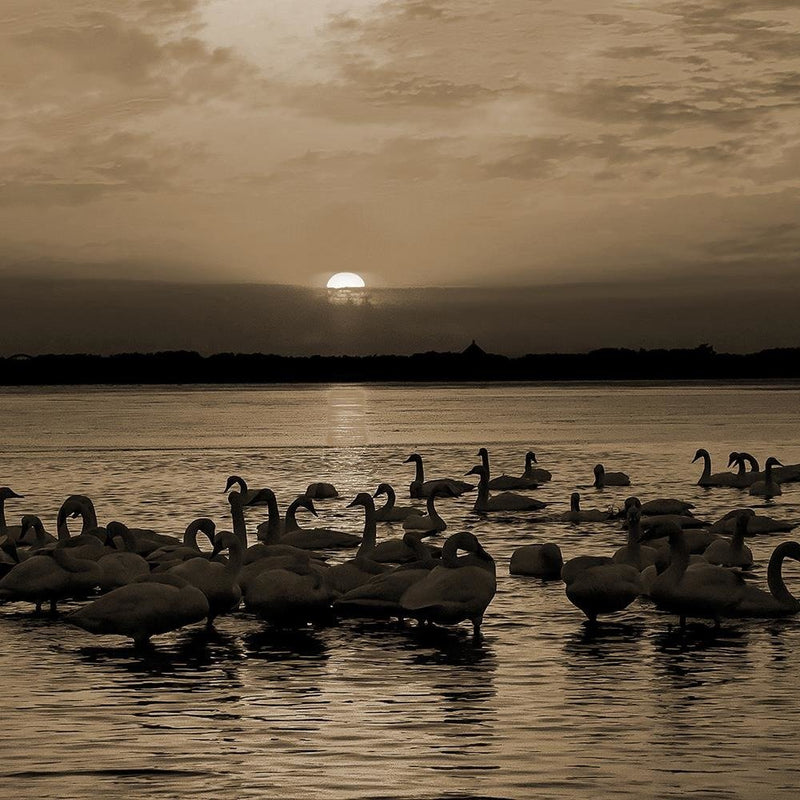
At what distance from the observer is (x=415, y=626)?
656 inches

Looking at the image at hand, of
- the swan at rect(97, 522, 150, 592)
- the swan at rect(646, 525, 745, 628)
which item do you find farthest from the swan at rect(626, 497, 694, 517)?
the swan at rect(97, 522, 150, 592)

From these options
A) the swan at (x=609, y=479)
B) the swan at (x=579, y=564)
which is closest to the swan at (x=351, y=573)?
the swan at (x=579, y=564)

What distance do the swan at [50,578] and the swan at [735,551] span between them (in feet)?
28.8

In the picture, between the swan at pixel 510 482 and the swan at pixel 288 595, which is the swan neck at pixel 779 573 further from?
the swan at pixel 510 482

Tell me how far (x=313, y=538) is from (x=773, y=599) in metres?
9.39

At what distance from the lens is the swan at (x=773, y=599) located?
16688 millimetres

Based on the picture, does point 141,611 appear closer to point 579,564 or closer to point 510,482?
point 579,564

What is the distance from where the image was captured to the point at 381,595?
16.6 meters

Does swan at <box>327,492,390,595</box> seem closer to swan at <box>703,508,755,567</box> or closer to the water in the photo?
the water

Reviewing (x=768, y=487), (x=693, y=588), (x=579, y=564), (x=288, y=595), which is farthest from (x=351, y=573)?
(x=768, y=487)

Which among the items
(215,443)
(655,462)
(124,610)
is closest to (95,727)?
(124,610)

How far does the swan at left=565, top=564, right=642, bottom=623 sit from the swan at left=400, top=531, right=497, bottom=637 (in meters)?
1.14

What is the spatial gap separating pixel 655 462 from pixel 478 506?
18.8m

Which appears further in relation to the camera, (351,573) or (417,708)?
(351,573)
